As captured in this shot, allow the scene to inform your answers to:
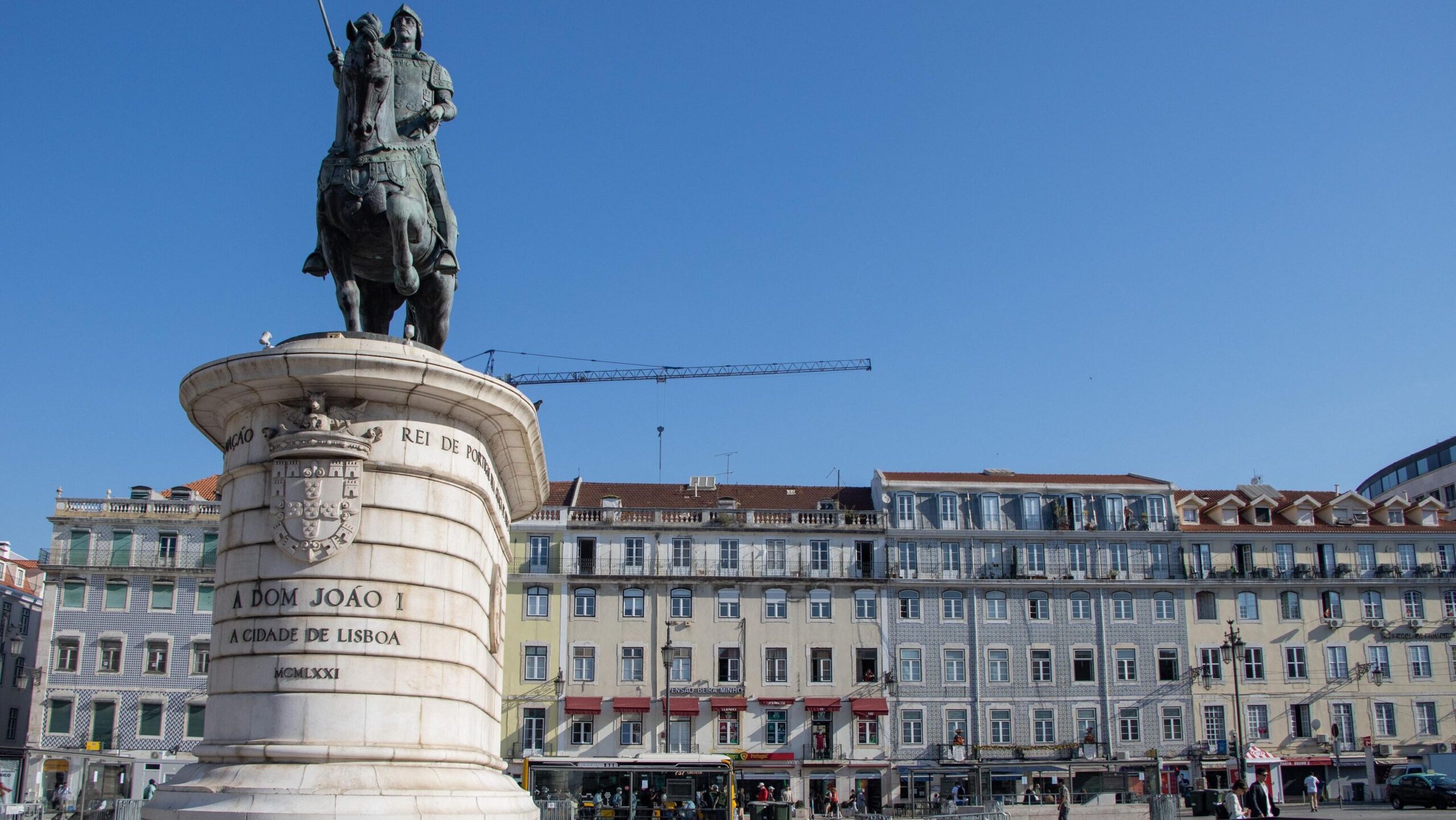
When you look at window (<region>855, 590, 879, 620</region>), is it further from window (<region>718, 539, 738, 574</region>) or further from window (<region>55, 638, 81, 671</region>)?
window (<region>55, 638, 81, 671</region>)

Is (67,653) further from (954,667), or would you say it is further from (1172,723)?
(1172,723)

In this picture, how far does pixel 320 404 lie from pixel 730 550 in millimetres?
52178

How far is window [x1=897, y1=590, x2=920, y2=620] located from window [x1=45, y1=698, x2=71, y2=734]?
3878 centimetres

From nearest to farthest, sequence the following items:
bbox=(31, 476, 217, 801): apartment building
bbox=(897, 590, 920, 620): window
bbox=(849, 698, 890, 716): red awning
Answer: bbox=(31, 476, 217, 801): apartment building
bbox=(849, 698, 890, 716): red awning
bbox=(897, 590, 920, 620): window

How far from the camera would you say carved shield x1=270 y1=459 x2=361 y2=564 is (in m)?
12.8

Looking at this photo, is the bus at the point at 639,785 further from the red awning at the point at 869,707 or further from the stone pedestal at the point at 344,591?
the stone pedestal at the point at 344,591

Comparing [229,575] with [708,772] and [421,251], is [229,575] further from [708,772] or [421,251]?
[708,772]

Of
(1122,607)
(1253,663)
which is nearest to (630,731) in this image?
(1122,607)

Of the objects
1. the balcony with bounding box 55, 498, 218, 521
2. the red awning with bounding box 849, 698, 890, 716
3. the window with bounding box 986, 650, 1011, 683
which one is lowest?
the red awning with bounding box 849, 698, 890, 716

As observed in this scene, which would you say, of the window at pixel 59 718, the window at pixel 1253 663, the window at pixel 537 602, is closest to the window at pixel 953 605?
the window at pixel 1253 663

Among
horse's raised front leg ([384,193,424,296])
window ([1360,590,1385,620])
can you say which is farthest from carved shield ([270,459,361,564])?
window ([1360,590,1385,620])

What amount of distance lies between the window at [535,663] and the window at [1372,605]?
41.1m

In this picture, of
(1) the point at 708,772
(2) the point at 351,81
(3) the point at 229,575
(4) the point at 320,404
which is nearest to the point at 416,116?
(2) the point at 351,81

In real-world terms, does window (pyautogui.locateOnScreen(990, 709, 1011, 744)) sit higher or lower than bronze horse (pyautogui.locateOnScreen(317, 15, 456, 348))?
lower
